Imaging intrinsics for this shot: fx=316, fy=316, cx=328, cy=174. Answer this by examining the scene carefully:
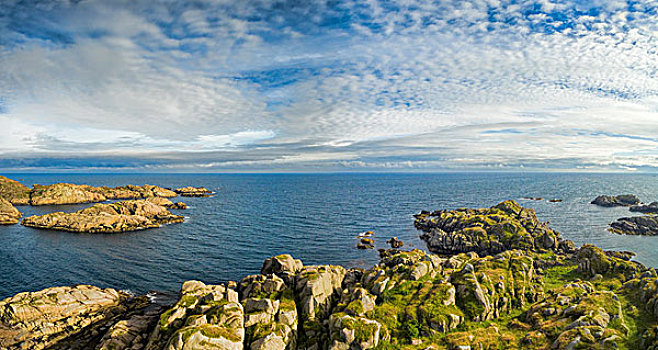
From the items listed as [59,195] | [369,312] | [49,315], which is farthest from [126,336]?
[59,195]

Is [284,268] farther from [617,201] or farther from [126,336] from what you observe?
[617,201]

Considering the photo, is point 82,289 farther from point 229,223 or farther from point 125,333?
point 229,223

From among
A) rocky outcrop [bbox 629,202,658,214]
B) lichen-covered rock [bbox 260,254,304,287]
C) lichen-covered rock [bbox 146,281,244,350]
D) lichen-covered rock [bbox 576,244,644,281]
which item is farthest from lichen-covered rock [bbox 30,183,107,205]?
rocky outcrop [bbox 629,202,658,214]

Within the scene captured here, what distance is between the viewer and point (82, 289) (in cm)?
4022

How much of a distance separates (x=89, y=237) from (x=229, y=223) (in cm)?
3484

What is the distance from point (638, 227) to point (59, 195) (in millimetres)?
215630

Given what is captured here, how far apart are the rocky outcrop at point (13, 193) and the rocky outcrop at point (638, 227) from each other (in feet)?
723

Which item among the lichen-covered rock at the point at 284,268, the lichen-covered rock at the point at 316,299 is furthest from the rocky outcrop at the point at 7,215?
the lichen-covered rock at the point at 316,299

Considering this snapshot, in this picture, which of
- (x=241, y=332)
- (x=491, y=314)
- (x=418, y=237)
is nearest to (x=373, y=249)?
(x=418, y=237)

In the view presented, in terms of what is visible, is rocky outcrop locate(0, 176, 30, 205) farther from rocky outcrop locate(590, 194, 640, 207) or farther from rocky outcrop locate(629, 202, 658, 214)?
rocky outcrop locate(629, 202, 658, 214)

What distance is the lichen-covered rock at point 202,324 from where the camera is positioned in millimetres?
24250

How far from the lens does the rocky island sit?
2466 centimetres

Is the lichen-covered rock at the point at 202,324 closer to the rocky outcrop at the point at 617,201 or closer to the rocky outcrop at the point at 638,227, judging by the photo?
the rocky outcrop at the point at 638,227

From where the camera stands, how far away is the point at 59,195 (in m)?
146
